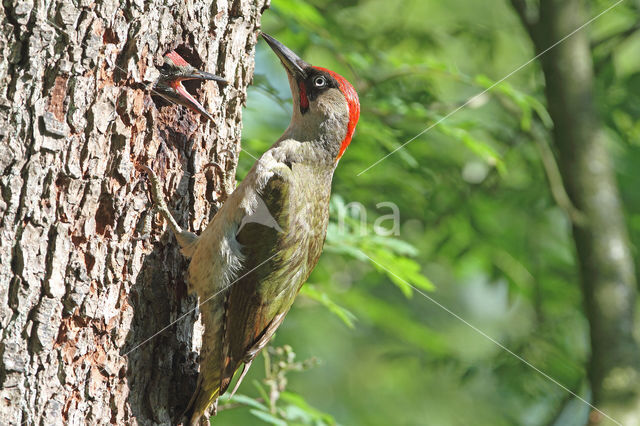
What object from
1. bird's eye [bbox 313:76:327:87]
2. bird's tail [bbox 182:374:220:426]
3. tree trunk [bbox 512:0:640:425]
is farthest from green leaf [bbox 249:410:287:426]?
tree trunk [bbox 512:0:640:425]

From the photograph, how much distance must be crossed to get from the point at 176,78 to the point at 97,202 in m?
0.61

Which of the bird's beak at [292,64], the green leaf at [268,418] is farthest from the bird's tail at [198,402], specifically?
the bird's beak at [292,64]

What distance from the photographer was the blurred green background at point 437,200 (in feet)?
14.0

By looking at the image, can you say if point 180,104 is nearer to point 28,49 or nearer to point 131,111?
point 131,111

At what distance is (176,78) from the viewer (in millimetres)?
2738

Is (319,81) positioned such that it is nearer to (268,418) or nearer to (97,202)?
(97,202)

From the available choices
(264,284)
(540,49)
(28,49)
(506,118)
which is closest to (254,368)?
(506,118)

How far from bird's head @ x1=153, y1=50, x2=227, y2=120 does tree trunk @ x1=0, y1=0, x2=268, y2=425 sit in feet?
0.14

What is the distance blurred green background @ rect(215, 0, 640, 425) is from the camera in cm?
426

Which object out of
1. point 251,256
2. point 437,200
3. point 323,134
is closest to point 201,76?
point 251,256

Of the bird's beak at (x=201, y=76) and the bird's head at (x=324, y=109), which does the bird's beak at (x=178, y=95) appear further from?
the bird's head at (x=324, y=109)

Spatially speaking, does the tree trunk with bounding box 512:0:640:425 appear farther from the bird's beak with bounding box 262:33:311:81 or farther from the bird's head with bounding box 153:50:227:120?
the bird's head with bounding box 153:50:227:120

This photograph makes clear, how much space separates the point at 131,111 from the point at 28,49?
1.46 feet

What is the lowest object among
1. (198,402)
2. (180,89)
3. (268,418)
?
(268,418)
